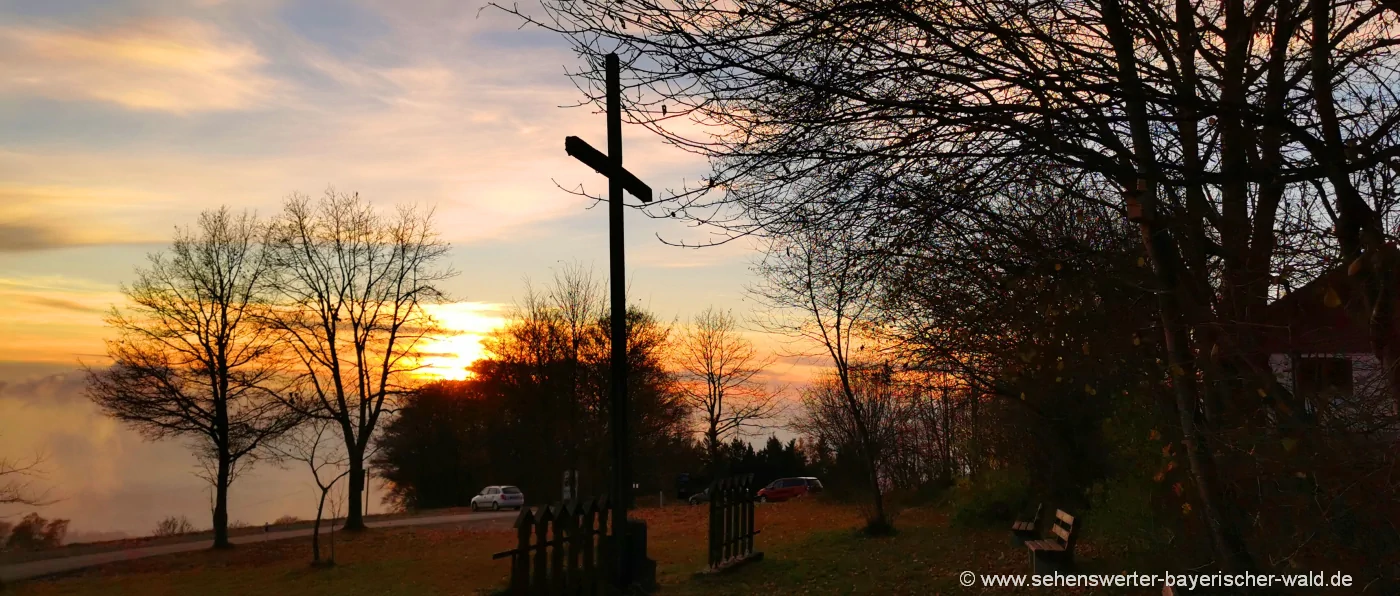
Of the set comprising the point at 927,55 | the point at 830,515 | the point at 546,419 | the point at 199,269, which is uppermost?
the point at 199,269

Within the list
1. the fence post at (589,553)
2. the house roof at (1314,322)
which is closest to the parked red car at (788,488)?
the fence post at (589,553)

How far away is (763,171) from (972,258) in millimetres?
3248

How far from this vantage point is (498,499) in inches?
1784

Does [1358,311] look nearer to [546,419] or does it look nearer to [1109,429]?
[1109,429]

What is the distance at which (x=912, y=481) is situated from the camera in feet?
110

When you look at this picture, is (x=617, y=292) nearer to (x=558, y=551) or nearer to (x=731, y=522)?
(x=558, y=551)

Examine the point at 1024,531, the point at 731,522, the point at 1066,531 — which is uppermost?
the point at 1066,531

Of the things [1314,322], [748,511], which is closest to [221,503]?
[748,511]

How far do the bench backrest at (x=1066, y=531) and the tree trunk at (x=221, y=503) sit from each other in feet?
86.3

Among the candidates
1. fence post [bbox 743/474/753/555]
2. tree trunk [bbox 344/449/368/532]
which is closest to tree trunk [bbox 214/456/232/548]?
tree trunk [bbox 344/449/368/532]

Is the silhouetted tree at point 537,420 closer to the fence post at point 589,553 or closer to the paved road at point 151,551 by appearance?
the paved road at point 151,551

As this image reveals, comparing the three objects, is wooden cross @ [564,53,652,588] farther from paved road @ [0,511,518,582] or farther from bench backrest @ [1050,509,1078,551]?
paved road @ [0,511,518,582]

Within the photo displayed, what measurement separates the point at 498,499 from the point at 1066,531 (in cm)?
3693

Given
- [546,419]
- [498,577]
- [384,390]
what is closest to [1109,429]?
[498,577]
